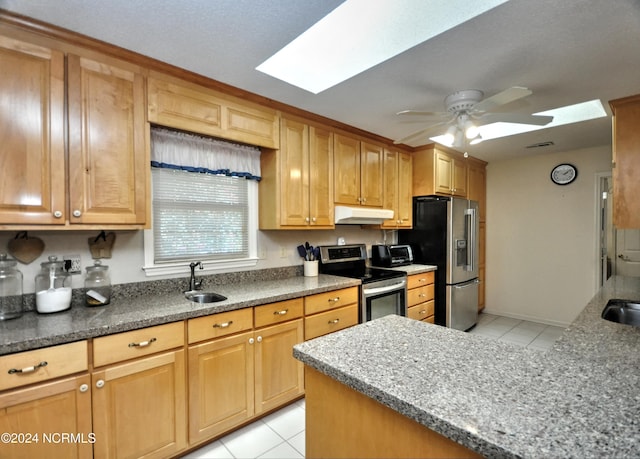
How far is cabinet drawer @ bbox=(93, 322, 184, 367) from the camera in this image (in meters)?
1.49

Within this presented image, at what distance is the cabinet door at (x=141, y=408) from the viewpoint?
4.93 feet

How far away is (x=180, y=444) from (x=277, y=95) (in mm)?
2361

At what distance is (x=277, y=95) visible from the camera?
2352 millimetres

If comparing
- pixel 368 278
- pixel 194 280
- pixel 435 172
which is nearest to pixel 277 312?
pixel 194 280

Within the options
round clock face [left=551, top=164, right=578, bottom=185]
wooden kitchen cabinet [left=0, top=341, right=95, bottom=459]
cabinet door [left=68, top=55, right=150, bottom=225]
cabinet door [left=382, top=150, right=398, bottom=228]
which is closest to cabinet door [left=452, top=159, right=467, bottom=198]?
cabinet door [left=382, top=150, right=398, bottom=228]

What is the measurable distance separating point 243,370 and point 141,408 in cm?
59

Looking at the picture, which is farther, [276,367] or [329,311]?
[329,311]

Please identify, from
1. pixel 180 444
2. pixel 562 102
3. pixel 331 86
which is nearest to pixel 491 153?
pixel 562 102

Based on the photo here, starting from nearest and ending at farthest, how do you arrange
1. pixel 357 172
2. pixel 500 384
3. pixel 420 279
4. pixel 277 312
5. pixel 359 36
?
pixel 500 384 < pixel 359 36 < pixel 277 312 < pixel 357 172 < pixel 420 279

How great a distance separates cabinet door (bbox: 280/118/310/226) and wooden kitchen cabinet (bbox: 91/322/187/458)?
49.7 inches

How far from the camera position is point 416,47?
170cm

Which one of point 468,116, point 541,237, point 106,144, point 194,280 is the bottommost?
point 194,280

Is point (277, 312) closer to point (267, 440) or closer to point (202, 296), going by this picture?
point (202, 296)

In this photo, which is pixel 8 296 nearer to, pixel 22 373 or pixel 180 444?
pixel 22 373
